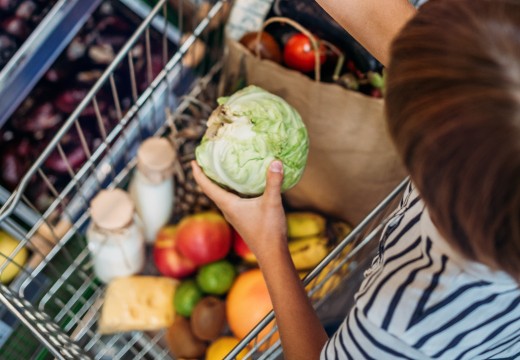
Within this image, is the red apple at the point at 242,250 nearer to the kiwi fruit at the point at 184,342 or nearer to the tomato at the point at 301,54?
the kiwi fruit at the point at 184,342

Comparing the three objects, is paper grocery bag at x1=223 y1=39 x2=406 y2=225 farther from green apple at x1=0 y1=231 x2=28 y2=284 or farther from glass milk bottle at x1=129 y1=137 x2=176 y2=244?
green apple at x1=0 y1=231 x2=28 y2=284

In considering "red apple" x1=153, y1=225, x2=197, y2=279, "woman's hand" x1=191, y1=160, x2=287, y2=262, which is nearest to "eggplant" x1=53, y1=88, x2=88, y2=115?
"red apple" x1=153, y1=225, x2=197, y2=279

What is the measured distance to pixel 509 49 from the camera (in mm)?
487

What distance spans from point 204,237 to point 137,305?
23 cm

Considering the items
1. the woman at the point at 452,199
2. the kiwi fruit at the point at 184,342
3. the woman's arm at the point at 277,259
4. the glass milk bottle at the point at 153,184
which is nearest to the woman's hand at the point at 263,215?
the woman's arm at the point at 277,259

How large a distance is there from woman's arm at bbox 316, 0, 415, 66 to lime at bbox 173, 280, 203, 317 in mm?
695

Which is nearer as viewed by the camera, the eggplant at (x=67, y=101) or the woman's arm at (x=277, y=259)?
the woman's arm at (x=277, y=259)

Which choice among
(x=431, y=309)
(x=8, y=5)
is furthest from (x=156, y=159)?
(x=431, y=309)

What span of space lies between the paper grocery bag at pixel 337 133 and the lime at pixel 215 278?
0.94 ft

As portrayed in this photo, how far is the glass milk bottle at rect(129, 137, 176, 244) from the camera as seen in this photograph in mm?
1190

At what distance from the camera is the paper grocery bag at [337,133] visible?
1037 millimetres

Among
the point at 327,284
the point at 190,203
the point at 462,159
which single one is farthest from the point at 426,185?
the point at 190,203

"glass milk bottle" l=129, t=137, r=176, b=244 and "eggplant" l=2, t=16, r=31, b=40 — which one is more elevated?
"eggplant" l=2, t=16, r=31, b=40

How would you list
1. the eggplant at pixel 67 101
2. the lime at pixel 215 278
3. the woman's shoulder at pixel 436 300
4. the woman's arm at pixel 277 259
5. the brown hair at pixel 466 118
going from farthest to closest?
the eggplant at pixel 67 101 < the lime at pixel 215 278 < the woman's arm at pixel 277 259 < the woman's shoulder at pixel 436 300 < the brown hair at pixel 466 118
